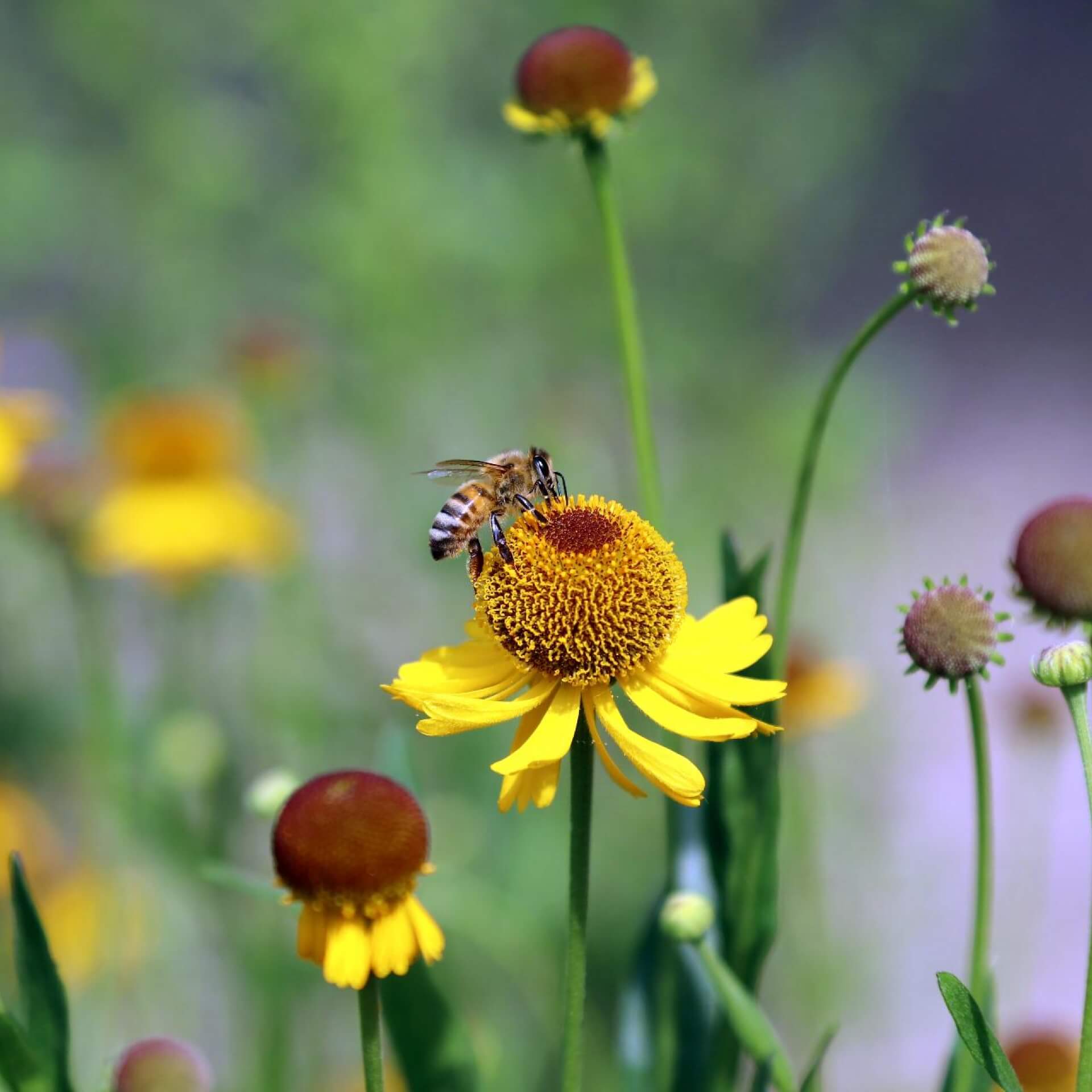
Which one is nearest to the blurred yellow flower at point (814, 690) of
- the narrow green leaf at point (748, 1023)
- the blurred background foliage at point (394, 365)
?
the blurred background foliage at point (394, 365)

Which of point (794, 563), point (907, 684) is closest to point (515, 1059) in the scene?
point (794, 563)

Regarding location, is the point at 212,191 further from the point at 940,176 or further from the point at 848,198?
the point at 940,176

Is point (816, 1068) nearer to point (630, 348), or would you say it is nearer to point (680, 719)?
point (680, 719)

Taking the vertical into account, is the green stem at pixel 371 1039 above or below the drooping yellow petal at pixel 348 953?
below

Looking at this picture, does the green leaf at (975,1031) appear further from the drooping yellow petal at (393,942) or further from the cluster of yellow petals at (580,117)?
the cluster of yellow petals at (580,117)

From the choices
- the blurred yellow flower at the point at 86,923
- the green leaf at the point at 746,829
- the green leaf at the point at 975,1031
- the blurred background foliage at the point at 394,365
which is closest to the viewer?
the green leaf at the point at 975,1031

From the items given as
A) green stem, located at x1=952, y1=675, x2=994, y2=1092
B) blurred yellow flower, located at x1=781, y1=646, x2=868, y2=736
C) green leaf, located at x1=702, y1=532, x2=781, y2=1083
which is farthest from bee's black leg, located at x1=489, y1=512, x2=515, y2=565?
blurred yellow flower, located at x1=781, y1=646, x2=868, y2=736
